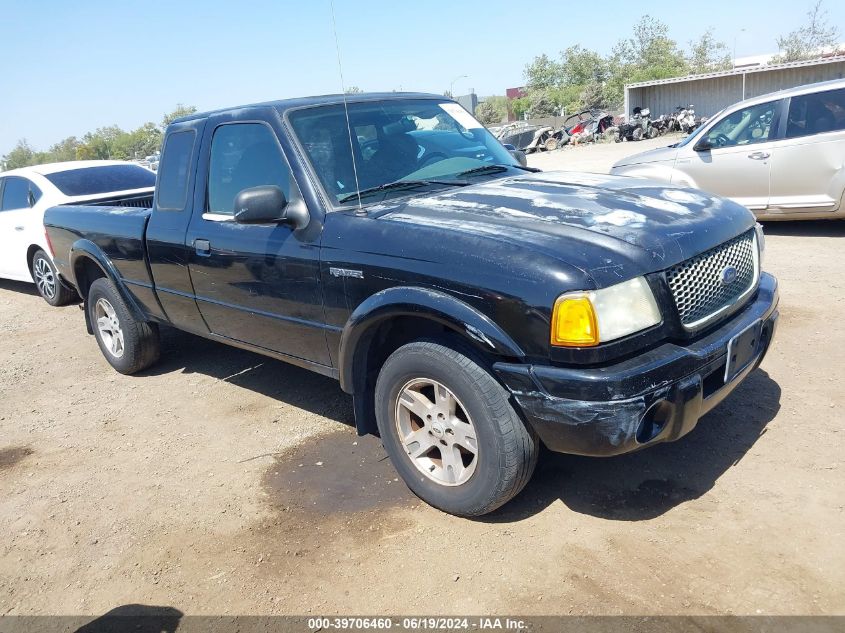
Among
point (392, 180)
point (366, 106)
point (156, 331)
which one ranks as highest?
point (366, 106)

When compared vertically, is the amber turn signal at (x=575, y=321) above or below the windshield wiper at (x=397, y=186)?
below

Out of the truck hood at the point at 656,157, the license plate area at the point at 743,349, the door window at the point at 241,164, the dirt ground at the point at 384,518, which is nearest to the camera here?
the dirt ground at the point at 384,518

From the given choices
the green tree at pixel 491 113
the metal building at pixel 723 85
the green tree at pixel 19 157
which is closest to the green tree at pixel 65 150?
the green tree at pixel 19 157

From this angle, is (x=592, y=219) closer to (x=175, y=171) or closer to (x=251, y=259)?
(x=251, y=259)

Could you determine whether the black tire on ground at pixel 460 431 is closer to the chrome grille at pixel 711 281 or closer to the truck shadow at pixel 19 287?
the chrome grille at pixel 711 281

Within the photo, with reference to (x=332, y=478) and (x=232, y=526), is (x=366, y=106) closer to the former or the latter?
(x=332, y=478)

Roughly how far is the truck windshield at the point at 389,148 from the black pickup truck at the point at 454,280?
0.01 m

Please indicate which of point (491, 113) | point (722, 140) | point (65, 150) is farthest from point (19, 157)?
point (722, 140)

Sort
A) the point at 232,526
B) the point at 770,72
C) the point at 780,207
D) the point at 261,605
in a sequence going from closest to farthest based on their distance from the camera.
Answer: the point at 261,605 < the point at 232,526 < the point at 780,207 < the point at 770,72

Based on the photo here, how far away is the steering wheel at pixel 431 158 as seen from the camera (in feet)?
13.2

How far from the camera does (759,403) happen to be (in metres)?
4.08

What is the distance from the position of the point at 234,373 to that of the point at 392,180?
263 cm

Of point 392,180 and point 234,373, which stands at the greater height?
point 392,180

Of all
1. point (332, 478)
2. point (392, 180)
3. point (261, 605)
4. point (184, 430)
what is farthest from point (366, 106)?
point (261, 605)
